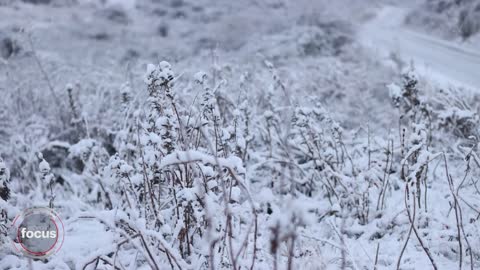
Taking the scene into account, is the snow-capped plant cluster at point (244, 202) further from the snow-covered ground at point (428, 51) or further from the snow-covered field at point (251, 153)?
the snow-covered ground at point (428, 51)

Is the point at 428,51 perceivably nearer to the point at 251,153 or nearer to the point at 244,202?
the point at 251,153

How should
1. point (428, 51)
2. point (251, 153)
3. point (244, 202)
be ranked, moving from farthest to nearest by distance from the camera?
point (428, 51)
point (251, 153)
point (244, 202)

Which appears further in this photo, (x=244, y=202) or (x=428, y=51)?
(x=428, y=51)

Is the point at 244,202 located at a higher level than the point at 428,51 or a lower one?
lower

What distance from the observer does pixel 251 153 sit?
3117 mm

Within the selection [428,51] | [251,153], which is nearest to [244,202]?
[251,153]

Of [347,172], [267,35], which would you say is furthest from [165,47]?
[347,172]

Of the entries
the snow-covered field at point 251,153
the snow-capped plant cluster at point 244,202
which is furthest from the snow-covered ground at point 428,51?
the snow-capped plant cluster at point 244,202

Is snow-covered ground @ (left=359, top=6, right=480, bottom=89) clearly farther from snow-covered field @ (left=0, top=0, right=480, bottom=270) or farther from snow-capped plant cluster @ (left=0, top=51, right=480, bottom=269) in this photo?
snow-capped plant cluster @ (left=0, top=51, right=480, bottom=269)

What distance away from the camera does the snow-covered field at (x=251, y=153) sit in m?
1.84

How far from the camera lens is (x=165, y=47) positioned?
41.3ft

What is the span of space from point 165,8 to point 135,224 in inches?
773

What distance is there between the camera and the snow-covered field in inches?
72.3

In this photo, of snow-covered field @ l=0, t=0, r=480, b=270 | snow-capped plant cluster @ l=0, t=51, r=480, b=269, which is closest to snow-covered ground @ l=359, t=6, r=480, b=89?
snow-covered field @ l=0, t=0, r=480, b=270
